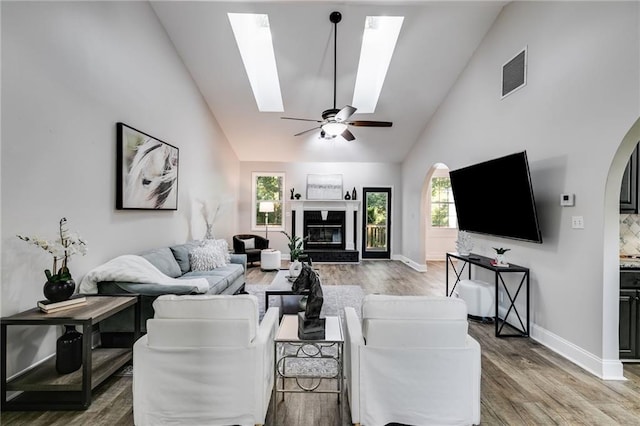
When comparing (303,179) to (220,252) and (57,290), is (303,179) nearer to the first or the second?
(220,252)

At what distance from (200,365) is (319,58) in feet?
15.8

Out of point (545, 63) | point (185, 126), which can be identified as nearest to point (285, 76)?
point (185, 126)

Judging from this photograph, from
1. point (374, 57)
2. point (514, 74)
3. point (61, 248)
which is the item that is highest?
point (374, 57)

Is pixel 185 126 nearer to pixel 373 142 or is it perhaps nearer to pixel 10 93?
pixel 10 93

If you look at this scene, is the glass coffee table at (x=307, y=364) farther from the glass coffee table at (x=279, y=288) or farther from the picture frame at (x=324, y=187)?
the picture frame at (x=324, y=187)

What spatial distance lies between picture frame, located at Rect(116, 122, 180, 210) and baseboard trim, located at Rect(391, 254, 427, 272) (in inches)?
208

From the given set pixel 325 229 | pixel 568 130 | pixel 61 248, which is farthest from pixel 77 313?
pixel 325 229

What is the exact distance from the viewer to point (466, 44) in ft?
15.4

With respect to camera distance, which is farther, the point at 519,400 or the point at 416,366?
the point at 519,400

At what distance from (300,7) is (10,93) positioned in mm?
3400

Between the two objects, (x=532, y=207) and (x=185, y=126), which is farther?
(x=185, y=126)

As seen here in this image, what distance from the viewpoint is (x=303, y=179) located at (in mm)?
8609

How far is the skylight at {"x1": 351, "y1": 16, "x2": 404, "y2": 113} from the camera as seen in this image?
4.91 m

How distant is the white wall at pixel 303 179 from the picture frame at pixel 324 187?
13 centimetres
